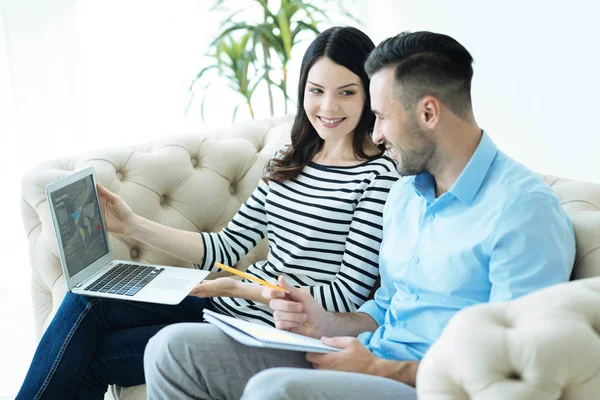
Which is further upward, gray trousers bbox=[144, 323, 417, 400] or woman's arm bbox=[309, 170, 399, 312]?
woman's arm bbox=[309, 170, 399, 312]

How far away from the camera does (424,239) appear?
1351 millimetres

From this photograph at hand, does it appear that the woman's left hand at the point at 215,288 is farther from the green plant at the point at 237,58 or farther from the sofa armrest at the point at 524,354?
the green plant at the point at 237,58

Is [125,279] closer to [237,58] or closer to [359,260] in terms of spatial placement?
[359,260]

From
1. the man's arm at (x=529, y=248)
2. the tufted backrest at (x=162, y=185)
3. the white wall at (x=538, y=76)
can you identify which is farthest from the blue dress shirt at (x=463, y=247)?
the white wall at (x=538, y=76)

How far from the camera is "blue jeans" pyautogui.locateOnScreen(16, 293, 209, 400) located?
1488 mm

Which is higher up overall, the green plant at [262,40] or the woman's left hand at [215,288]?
the green plant at [262,40]

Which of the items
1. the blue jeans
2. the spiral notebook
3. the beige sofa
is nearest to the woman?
the blue jeans

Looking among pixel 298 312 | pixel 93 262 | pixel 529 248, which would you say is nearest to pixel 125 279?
pixel 93 262

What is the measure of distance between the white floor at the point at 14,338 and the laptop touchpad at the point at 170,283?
107cm

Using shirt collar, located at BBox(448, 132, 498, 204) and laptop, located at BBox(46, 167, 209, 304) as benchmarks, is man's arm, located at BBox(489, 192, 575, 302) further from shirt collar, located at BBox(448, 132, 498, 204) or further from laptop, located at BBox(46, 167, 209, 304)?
laptop, located at BBox(46, 167, 209, 304)

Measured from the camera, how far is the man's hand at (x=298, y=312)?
1.42 metres

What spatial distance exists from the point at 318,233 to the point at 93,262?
0.56 m

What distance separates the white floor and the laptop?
0.98m

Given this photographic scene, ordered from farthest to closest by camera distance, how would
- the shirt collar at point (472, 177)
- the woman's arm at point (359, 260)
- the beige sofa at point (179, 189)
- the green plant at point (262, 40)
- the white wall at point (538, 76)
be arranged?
the green plant at point (262, 40) → the white wall at point (538, 76) → the woman's arm at point (359, 260) → the beige sofa at point (179, 189) → the shirt collar at point (472, 177)
